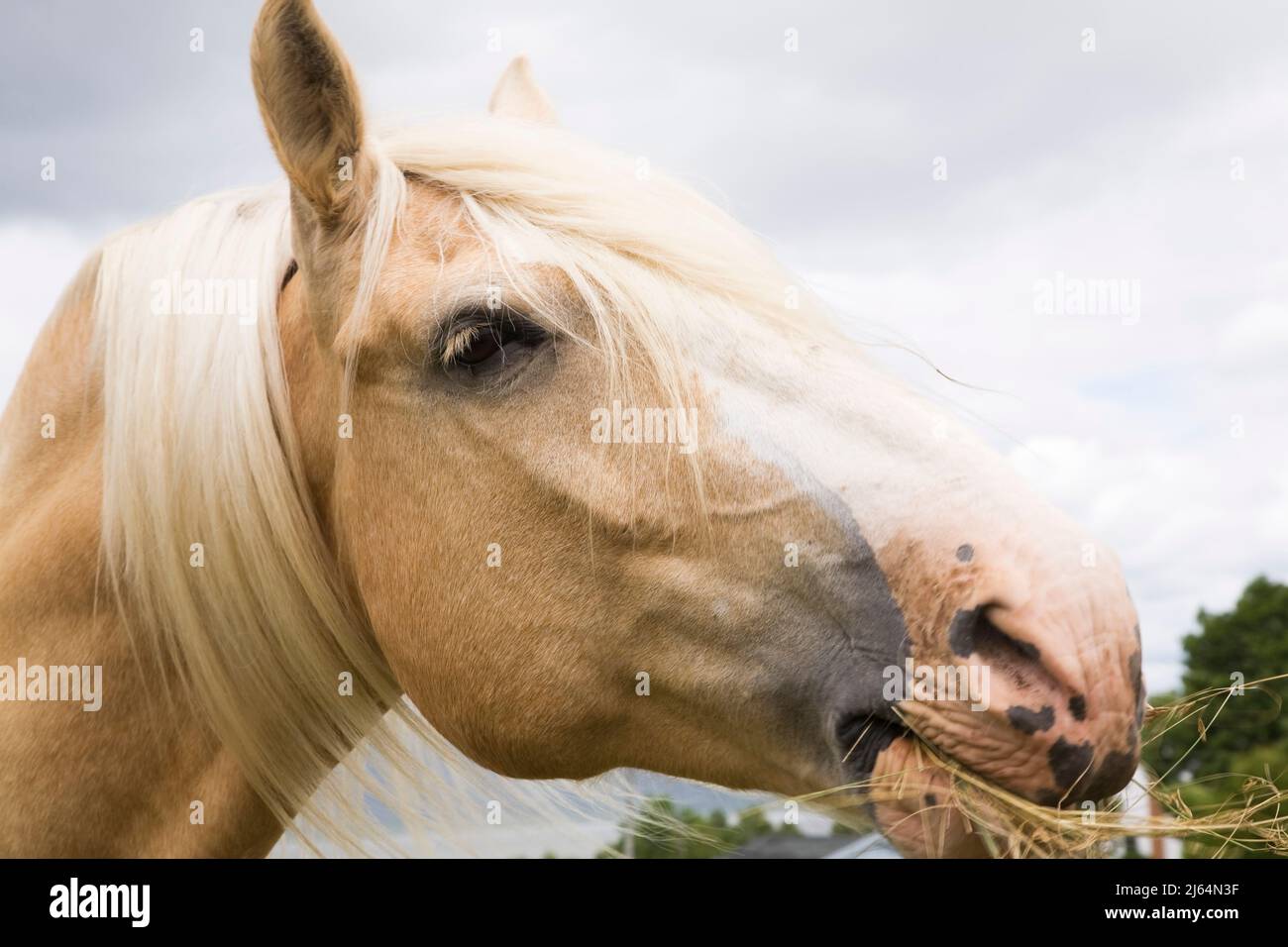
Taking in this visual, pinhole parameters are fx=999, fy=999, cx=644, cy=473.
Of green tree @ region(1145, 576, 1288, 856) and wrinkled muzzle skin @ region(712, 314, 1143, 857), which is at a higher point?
wrinkled muzzle skin @ region(712, 314, 1143, 857)

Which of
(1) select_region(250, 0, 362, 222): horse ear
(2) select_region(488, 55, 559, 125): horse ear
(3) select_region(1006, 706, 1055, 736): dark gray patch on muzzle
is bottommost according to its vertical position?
(3) select_region(1006, 706, 1055, 736): dark gray patch on muzzle

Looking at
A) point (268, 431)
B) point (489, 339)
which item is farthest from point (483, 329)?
point (268, 431)

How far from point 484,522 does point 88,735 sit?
1191 millimetres

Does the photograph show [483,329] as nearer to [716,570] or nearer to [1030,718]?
[716,570]

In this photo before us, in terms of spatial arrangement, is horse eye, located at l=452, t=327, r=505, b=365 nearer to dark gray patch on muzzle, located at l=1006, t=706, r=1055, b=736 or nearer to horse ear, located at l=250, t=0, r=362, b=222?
horse ear, located at l=250, t=0, r=362, b=222

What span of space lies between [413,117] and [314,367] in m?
0.86

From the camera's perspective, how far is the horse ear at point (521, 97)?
11.1ft

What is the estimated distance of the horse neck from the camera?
2539 mm

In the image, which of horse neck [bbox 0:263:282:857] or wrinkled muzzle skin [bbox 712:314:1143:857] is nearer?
wrinkled muzzle skin [bbox 712:314:1143:857]

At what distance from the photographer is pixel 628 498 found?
2271mm

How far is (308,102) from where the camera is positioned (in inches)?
96.3

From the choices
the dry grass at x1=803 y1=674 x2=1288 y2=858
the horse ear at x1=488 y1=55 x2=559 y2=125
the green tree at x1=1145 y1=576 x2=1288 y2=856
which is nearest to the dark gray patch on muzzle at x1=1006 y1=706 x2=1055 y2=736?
the dry grass at x1=803 y1=674 x2=1288 y2=858

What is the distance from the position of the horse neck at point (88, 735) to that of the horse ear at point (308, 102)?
75cm

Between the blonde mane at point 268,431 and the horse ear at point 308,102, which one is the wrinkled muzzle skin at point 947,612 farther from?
the horse ear at point 308,102
